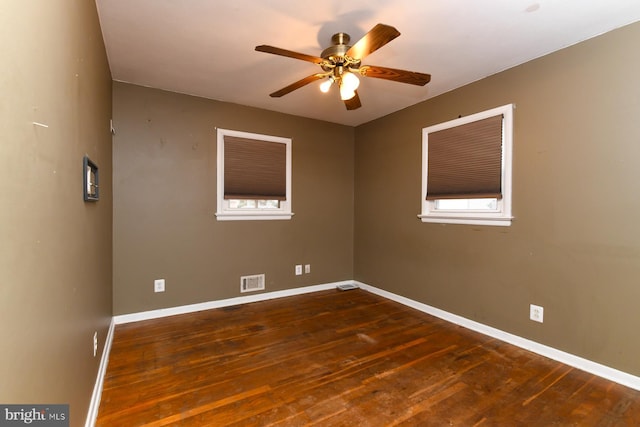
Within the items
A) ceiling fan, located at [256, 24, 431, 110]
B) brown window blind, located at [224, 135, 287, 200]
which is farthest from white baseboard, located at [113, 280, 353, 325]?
ceiling fan, located at [256, 24, 431, 110]

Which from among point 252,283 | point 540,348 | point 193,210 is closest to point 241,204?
point 193,210

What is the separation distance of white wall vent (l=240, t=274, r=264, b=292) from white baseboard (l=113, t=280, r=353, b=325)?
9 centimetres

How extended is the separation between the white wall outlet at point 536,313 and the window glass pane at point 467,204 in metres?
0.93

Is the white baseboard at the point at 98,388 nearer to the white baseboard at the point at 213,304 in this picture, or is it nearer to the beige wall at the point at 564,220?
the white baseboard at the point at 213,304

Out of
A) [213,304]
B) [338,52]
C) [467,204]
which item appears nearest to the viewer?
[338,52]

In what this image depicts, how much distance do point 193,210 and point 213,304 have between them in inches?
44.3

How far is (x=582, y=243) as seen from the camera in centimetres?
227

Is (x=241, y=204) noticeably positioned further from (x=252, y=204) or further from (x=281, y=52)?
(x=281, y=52)

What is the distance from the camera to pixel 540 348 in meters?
2.48

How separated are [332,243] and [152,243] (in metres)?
2.32

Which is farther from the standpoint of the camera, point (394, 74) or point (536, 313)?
point (536, 313)

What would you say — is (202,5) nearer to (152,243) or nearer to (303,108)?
(303,108)

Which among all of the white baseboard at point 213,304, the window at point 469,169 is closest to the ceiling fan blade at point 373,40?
the window at point 469,169

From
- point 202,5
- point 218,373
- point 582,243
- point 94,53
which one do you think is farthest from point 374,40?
point 218,373
